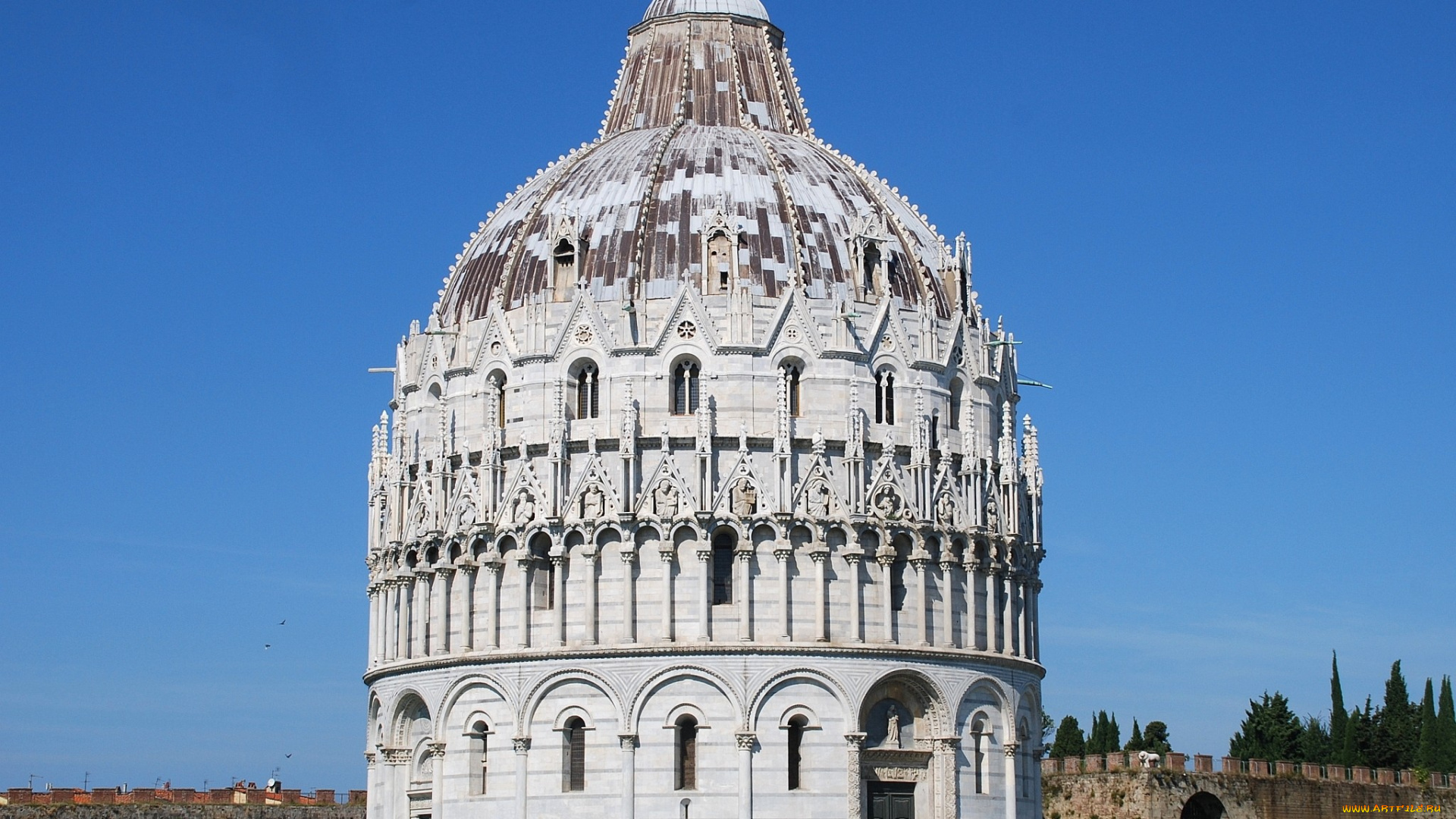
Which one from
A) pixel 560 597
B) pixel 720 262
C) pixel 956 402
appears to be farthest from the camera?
pixel 956 402

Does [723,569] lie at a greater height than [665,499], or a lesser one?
lesser

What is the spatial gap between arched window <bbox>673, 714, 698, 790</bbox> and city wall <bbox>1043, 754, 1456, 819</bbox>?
29.0 metres

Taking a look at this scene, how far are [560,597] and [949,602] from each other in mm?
11595

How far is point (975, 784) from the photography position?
71562mm

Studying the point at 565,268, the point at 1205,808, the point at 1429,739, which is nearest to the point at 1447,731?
the point at 1429,739

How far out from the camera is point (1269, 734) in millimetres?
106375


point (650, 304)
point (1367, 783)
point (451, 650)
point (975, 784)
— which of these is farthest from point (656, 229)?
point (1367, 783)

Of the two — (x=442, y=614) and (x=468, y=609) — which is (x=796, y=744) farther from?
(x=442, y=614)

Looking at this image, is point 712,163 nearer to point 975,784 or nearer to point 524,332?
point 524,332

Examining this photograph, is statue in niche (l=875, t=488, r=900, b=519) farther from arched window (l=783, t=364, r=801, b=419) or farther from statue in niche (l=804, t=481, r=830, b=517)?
arched window (l=783, t=364, r=801, b=419)

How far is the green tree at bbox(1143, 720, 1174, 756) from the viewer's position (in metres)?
105

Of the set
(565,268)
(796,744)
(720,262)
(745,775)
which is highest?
(565,268)

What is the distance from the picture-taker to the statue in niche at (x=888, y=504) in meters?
70.9

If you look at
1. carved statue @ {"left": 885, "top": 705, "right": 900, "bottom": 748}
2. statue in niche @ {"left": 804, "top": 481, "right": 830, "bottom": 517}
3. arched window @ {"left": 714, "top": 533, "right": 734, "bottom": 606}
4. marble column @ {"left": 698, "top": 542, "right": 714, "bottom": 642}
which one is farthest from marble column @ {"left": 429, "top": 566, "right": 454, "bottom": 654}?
carved statue @ {"left": 885, "top": 705, "right": 900, "bottom": 748}
